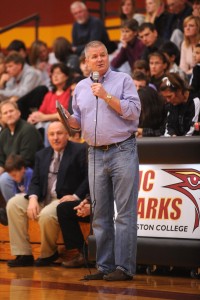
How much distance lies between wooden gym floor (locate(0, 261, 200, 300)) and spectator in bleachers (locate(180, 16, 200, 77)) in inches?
126

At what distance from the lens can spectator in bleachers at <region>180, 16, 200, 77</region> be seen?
879cm

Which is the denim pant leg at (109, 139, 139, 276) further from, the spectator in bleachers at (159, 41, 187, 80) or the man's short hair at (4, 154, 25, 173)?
the spectator in bleachers at (159, 41, 187, 80)

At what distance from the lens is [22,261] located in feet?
23.8

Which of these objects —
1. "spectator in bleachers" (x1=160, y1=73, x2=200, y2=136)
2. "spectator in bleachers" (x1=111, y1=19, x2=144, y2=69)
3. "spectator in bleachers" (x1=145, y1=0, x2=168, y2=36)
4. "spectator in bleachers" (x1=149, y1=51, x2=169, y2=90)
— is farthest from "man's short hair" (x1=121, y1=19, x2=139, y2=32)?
"spectator in bleachers" (x1=160, y1=73, x2=200, y2=136)

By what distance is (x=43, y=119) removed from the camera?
31.0ft

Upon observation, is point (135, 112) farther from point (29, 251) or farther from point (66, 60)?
point (66, 60)

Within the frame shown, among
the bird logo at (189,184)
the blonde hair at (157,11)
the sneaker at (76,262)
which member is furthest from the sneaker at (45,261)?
the blonde hair at (157,11)

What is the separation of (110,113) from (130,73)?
436 centimetres

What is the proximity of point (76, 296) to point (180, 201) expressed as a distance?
57.7 inches

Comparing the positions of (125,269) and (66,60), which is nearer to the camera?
(125,269)

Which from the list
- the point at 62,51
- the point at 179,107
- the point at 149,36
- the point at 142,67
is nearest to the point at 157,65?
the point at 142,67

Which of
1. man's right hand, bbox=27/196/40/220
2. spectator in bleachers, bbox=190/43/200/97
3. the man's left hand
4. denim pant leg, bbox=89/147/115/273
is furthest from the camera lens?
spectator in bleachers, bbox=190/43/200/97

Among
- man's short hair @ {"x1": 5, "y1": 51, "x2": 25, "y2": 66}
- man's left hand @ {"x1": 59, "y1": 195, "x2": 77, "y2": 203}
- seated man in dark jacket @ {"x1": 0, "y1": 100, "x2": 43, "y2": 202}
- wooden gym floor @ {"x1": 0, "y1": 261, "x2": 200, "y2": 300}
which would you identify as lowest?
wooden gym floor @ {"x1": 0, "y1": 261, "x2": 200, "y2": 300}

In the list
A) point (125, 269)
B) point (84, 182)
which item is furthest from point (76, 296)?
point (84, 182)
